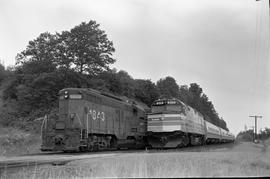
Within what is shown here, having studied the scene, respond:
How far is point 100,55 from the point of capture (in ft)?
157

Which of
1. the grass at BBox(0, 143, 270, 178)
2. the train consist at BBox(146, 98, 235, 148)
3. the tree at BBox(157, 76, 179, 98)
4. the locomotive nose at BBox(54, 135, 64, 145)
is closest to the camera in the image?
the grass at BBox(0, 143, 270, 178)

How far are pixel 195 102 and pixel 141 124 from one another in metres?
87.9

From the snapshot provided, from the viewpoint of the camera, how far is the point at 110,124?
84.8ft

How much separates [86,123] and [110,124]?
373 cm

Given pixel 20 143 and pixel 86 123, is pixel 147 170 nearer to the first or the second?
pixel 86 123

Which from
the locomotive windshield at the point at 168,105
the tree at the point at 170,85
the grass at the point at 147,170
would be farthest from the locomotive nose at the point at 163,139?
the tree at the point at 170,85

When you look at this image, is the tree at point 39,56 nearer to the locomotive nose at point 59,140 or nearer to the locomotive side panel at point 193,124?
the locomotive side panel at point 193,124

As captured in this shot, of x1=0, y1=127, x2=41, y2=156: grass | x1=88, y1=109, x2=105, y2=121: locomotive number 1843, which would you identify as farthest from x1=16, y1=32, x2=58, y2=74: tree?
x1=88, y1=109, x2=105, y2=121: locomotive number 1843

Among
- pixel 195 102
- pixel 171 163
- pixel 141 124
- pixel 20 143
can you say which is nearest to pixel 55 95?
pixel 20 143

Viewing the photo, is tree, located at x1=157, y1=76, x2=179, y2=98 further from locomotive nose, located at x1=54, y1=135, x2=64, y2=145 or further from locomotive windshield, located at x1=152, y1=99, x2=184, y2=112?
locomotive nose, located at x1=54, y1=135, x2=64, y2=145

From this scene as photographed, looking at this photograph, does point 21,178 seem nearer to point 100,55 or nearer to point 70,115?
point 70,115

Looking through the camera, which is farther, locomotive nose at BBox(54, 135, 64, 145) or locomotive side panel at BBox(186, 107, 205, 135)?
locomotive side panel at BBox(186, 107, 205, 135)

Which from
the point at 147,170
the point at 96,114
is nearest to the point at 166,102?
the point at 96,114

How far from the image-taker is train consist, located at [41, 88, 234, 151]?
21.3 metres
